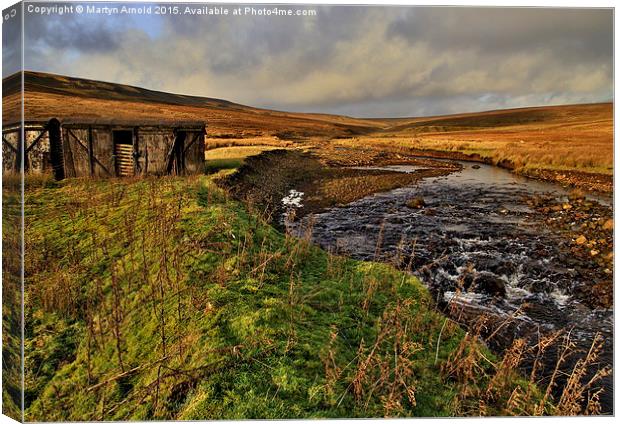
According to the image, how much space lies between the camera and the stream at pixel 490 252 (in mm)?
5801

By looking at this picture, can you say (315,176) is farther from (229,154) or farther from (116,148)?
(116,148)

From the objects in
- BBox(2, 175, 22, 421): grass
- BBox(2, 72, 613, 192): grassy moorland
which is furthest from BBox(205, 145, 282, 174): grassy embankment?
BBox(2, 175, 22, 421): grass

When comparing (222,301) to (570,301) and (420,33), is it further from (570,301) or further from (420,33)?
(570,301)

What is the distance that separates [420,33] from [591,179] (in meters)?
3.27

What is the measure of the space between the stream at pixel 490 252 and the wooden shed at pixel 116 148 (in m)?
2.59

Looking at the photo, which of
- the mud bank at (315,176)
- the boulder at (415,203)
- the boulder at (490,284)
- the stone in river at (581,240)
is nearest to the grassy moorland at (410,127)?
the mud bank at (315,176)

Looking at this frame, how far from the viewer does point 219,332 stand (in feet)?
15.0

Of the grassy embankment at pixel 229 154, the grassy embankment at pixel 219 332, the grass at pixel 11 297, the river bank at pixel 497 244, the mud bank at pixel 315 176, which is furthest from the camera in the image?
the mud bank at pixel 315 176

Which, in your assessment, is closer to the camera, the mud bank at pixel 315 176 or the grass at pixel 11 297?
the grass at pixel 11 297

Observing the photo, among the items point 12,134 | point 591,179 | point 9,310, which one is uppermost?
point 12,134

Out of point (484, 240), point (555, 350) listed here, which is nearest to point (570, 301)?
point (555, 350)

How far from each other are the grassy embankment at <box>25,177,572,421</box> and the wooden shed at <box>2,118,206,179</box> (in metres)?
1.23

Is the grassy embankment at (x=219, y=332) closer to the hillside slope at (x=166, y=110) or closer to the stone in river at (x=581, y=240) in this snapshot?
Result: the hillside slope at (x=166, y=110)

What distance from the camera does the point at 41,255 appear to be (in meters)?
5.73
